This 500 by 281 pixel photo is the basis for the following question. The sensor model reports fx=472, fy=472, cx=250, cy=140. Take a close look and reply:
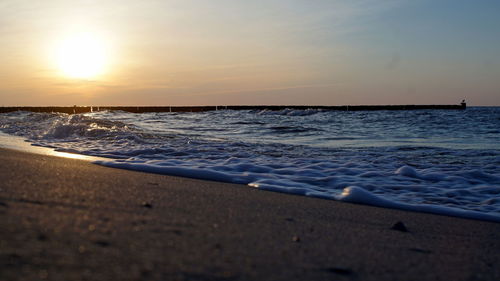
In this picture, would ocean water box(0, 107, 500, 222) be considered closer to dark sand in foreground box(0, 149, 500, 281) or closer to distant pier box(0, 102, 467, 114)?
dark sand in foreground box(0, 149, 500, 281)

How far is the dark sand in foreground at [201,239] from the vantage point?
1.37 meters

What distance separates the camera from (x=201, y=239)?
1702 mm

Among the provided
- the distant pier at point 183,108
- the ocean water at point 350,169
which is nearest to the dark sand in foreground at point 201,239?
the ocean water at point 350,169

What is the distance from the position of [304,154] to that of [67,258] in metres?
5.80

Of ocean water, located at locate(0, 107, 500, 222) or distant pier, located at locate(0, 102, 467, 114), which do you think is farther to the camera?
distant pier, located at locate(0, 102, 467, 114)

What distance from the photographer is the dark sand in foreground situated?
137 centimetres

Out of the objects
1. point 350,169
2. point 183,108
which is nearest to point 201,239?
point 350,169

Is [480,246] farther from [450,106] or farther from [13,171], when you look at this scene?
[450,106]

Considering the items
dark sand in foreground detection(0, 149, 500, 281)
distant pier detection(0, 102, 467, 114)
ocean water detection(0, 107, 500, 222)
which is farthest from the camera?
distant pier detection(0, 102, 467, 114)

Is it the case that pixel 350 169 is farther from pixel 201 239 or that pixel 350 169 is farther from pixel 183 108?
pixel 183 108

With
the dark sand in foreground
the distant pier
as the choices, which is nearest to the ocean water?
→ the dark sand in foreground

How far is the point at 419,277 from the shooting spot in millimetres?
1584

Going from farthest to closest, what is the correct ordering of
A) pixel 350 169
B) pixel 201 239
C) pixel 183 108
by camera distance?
1. pixel 183 108
2. pixel 350 169
3. pixel 201 239

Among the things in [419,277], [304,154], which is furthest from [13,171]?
[304,154]
